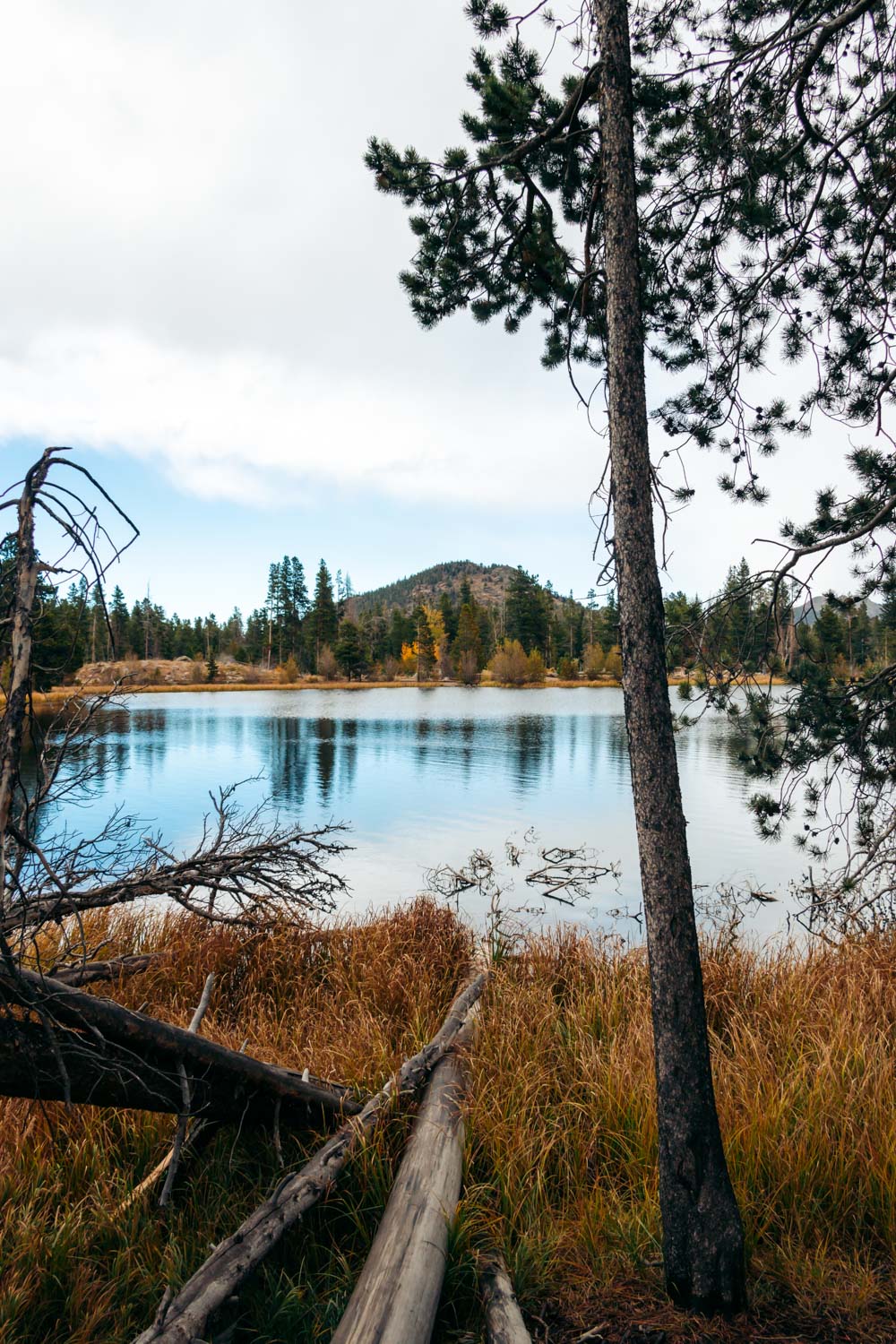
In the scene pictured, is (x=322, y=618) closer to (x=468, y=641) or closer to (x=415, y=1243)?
(x=468, y=641)

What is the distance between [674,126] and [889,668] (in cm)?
397

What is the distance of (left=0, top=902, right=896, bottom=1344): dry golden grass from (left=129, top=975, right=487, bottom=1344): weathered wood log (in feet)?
0.52

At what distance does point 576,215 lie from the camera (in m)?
4.79

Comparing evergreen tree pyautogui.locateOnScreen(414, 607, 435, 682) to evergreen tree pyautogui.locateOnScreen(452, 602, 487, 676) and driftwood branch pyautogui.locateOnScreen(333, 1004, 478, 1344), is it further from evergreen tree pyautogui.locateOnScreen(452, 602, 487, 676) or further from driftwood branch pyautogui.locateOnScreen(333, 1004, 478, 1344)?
driftwood branch pyautogui.locateOnScreen(333, 1004, 478, 1344)

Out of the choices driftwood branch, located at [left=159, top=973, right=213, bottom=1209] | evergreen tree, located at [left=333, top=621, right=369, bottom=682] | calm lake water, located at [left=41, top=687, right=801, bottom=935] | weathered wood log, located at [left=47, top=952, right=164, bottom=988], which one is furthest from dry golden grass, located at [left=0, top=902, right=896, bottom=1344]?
evergreen tree, located at [left=333, top=621, right=369, bottom=682]

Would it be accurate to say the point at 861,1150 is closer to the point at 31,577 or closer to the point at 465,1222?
the point at 465,1222

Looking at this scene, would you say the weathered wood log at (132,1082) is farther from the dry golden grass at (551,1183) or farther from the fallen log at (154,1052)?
the dry golden grass at (551,1183)

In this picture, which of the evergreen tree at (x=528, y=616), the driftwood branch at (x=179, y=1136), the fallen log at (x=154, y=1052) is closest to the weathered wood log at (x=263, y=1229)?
the fallen log at (x=154, y=1052)

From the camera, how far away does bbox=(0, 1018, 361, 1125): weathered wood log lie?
2.53m

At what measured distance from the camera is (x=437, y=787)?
73.3ft

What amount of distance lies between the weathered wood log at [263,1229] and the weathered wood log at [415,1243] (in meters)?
0.23

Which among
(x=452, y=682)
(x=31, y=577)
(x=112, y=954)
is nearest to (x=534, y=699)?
(x=452, y=682)

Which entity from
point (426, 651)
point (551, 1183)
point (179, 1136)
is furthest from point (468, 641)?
point (179, 1136)

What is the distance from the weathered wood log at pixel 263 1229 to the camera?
7.79 ft
